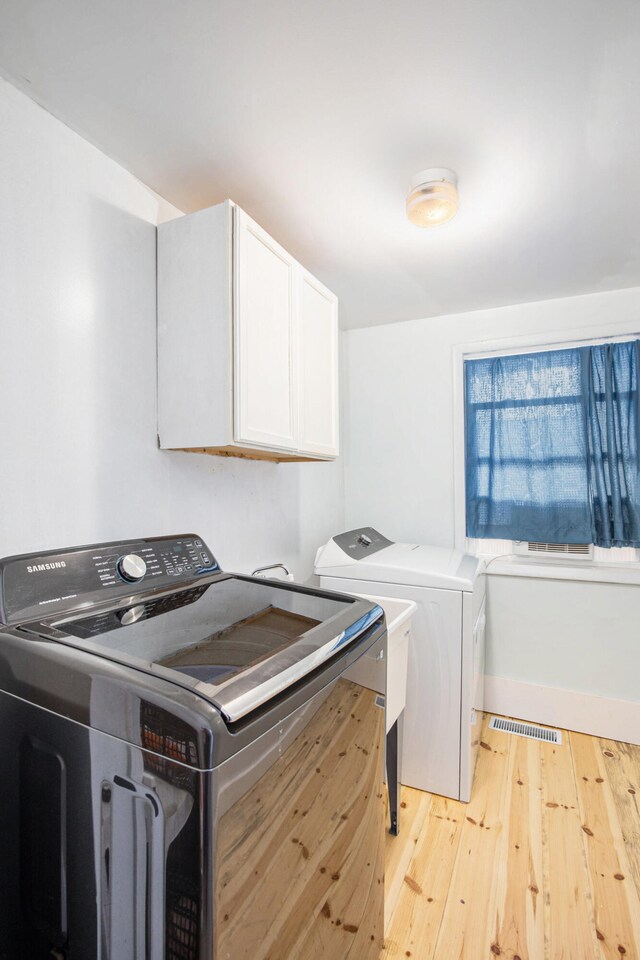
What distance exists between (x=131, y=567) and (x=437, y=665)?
1.43 meters

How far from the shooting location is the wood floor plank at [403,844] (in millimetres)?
1605

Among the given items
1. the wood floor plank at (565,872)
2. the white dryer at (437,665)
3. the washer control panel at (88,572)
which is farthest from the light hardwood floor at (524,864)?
the washer control panel at (88,572)

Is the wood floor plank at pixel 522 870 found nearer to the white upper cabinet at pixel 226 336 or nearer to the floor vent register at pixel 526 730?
the floor vent register at pixel 526 730

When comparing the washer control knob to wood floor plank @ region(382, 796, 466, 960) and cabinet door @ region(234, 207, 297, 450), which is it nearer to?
cabinet door @ region(234, 207, 297, 450)

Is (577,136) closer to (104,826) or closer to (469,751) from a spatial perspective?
(104,826)

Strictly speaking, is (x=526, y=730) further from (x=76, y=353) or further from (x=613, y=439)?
(x=76, y=353)

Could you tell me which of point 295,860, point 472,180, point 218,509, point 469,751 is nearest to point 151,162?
point 472,180

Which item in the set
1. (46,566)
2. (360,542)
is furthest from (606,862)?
(46,566)

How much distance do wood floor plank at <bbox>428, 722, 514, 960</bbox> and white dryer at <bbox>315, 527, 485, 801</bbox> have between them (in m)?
0.11

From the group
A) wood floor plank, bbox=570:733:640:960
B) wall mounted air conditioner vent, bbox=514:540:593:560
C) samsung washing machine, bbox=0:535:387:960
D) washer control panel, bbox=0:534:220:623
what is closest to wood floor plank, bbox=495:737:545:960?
wood floor plank, bbox=570:733:640:960

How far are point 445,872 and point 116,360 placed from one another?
2.10 meters

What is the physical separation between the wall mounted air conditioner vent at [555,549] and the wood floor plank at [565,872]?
102 centimetres

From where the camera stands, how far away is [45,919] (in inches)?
34.8

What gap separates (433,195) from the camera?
1.58 m
